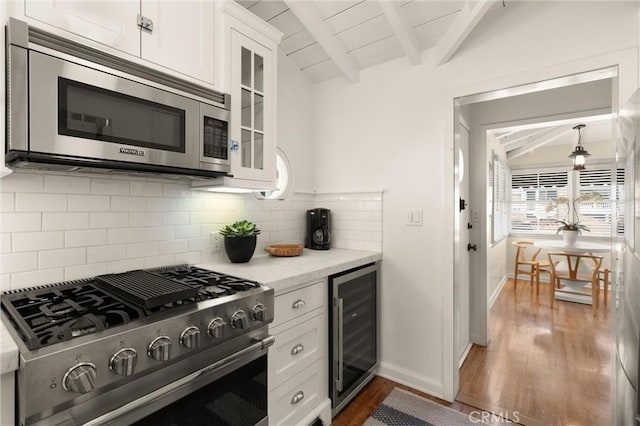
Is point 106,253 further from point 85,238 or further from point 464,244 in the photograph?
point 464,244

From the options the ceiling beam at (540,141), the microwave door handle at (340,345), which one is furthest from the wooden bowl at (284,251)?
the ceiling beam at (540,141)

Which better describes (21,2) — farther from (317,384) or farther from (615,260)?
(615,260)

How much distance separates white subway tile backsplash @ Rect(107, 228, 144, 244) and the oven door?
1.50 feet

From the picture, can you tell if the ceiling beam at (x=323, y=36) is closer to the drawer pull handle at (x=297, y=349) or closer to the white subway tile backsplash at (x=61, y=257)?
the white subway tile backsplash at (x=61, y=257)

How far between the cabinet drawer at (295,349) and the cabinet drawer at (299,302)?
0.07 m

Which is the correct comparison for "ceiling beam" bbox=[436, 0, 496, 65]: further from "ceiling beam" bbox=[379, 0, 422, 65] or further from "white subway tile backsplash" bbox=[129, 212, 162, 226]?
"white subway tile backsplash" bbox=[129, 212, 162, 226]

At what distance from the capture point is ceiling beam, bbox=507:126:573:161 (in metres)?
4.89

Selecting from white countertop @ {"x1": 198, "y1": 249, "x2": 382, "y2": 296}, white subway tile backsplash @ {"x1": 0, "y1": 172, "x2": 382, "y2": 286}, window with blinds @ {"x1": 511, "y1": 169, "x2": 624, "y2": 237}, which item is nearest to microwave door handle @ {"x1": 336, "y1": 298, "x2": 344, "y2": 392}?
white countertop @ {"x1": 198, "y1": 249, "x2": 382, "y2": 296}

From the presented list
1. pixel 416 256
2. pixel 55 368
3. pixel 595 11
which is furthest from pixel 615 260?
pixel 55 368

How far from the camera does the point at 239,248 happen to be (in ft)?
6.25

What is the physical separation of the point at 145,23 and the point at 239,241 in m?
1.15

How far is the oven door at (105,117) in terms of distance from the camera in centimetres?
106

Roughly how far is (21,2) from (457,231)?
7.82 feet

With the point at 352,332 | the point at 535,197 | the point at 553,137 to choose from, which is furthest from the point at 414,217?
the point at 535,197
